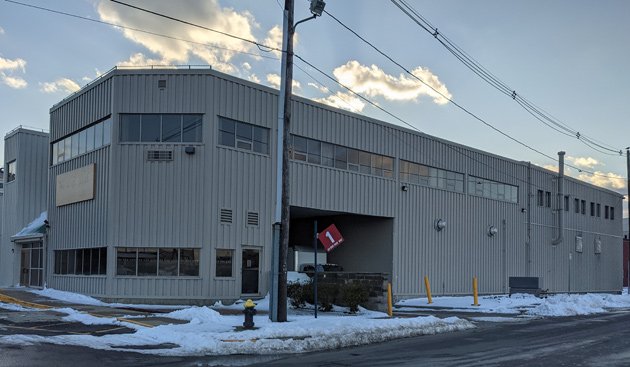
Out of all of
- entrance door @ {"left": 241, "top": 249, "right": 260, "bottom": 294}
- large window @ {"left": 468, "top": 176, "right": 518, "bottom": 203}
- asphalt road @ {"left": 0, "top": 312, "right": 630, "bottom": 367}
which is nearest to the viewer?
asphalt road @ {"left": 0, "top": 312, "right": 630, "bottom": 367}

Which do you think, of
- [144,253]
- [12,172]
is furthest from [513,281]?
[12,172]

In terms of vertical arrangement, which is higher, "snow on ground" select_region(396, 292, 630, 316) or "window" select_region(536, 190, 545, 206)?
"window" select_region(536, 190, 545, 206)

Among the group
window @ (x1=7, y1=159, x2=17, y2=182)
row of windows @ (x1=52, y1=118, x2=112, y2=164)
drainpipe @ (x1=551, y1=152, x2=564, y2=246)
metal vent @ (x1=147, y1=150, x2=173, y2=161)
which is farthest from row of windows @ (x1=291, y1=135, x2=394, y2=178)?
window @ (x1=7, y1=159, x2=17, y2=182)

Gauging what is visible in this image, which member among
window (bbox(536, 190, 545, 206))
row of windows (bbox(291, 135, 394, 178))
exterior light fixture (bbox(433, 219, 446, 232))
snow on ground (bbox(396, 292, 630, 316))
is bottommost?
snow on ground (bbox(396, 292, 630, 316))

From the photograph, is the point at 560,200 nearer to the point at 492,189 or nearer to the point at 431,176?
the point at 492,189

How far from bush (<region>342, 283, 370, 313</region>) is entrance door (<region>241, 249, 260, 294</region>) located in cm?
581

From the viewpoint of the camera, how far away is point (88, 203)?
26.2 metres

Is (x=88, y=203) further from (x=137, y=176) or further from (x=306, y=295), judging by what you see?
(x=306, y=295)

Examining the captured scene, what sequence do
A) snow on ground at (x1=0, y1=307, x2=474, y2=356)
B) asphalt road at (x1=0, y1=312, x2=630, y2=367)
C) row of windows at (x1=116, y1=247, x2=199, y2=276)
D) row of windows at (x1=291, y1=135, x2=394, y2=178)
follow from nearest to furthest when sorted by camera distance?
asphalt road at (x1=0, y1=312, x2=630, y2=367), snow on ground at (x1=0, y1=307, x2=474, y2=356), row of windows at (x1=116, y1=247, x2=199, y2=276), row of windows at (x1=291, y1=135, x2=394, y2=178)

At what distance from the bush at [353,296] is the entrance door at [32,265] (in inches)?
676

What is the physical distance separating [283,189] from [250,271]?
968 cm

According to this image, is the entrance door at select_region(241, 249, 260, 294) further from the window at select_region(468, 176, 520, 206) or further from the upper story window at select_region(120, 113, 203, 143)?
the window at select_region(468, 176, 520, 206)

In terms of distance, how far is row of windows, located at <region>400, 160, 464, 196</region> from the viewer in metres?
33.5

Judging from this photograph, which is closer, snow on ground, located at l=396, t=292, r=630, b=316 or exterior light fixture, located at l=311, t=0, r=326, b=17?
exterior light fixture, located at l=311, t=0, r=326, b=17
